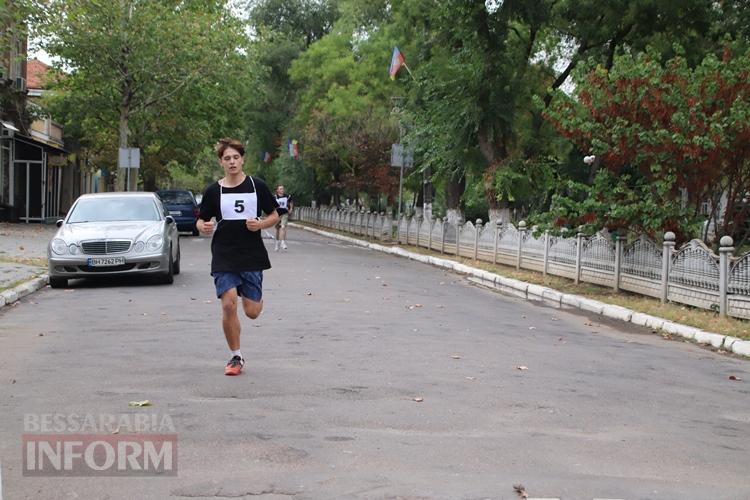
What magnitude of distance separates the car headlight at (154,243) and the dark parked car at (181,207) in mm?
20076

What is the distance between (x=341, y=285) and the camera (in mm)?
16844

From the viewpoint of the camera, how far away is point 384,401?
22.8 feet

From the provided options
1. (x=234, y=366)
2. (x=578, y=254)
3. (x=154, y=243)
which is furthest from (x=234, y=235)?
(x=578, y=254)

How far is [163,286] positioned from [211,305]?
3.27 meters

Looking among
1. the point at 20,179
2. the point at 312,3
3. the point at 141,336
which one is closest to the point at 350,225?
the point at 20,179

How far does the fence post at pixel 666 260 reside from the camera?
1477 centimetres

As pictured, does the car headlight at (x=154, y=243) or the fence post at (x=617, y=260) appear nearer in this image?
the car headlight at (x=154, y=243)

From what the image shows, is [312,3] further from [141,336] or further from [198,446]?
[198,446]

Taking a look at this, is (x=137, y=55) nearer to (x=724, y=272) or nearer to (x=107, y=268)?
(x=107, y=268)

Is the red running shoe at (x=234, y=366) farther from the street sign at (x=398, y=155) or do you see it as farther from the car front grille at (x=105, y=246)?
the street sign at (x=398, y=155)

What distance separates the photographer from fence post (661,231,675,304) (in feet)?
48.5

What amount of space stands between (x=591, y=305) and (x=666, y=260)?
137 centimetres

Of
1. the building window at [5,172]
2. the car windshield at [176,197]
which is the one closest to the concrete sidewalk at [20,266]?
the car windshield at [176,197]

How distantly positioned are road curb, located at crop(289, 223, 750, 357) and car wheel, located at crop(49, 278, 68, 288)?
8067mm
